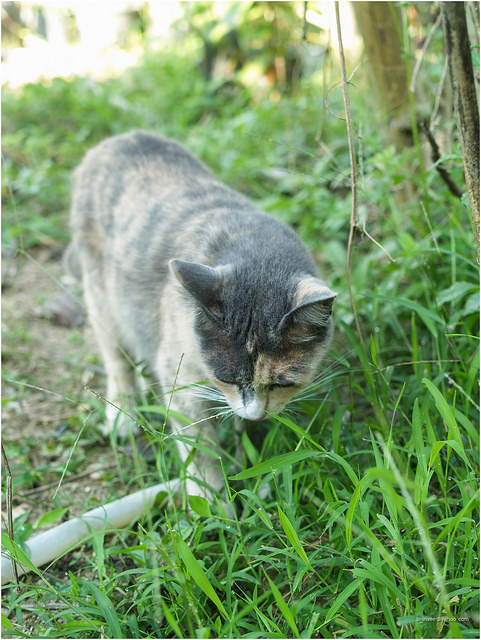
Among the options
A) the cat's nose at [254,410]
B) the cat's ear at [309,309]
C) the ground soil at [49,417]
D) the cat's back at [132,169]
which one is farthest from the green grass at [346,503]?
the cat's back at [132,169]

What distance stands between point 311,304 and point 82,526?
1283mm

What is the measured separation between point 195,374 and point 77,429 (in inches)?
37.3

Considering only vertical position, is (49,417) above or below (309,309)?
below

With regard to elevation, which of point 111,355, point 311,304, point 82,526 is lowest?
point 82,526

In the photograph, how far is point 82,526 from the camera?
2316 millimetres

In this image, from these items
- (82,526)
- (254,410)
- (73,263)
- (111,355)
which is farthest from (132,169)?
(82,526)

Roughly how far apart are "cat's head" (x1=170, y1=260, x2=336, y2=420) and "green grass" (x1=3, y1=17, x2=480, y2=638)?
0.23 m

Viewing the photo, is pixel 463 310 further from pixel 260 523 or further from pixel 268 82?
pixel 268 82

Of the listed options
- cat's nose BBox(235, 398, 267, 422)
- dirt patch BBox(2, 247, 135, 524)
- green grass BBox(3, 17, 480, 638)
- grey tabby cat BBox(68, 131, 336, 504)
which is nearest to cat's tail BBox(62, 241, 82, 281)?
grey tabby cat BBox(68, 131, 336, 504)

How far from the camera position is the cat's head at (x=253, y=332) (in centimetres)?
212

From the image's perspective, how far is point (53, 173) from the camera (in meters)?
5.47

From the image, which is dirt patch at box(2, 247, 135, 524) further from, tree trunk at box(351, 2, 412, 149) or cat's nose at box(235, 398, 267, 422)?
tree trunk at box(351, 2, 412, 149)

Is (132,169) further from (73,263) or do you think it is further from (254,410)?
(254,410)

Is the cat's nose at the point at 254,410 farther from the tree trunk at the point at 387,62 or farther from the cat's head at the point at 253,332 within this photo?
the tree trunk at the point at 387,62
